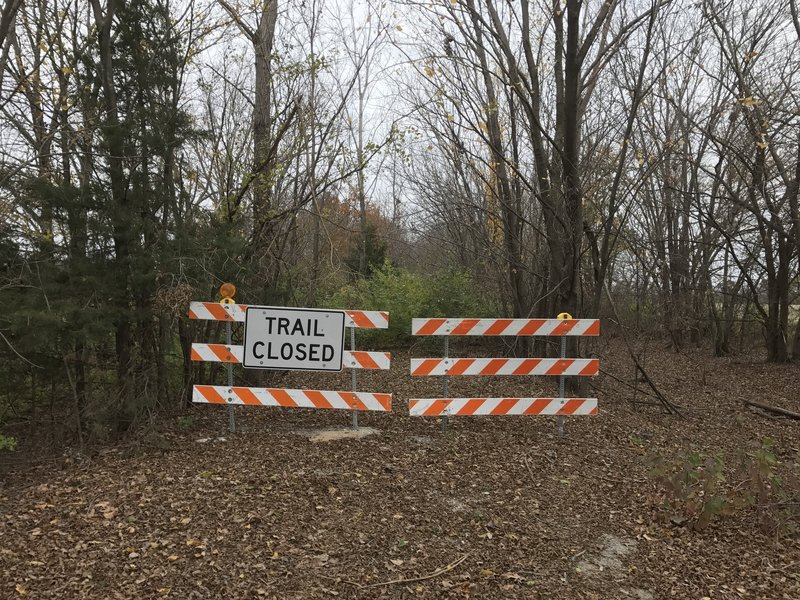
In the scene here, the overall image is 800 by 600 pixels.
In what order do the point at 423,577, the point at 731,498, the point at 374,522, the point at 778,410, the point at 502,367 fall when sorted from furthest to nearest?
the point at 778,410 → the point at 502,367 → the point at 731,498 → the point at 374,522 → the point at 423,577

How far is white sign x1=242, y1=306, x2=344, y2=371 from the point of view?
19.4 ft

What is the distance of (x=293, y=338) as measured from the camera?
19.6 ft

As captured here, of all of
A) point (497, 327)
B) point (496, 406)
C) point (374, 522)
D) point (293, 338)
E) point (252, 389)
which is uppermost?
point (497, 327)

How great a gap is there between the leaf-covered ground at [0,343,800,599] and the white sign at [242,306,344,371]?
0.80 meters

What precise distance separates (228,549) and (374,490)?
134cm

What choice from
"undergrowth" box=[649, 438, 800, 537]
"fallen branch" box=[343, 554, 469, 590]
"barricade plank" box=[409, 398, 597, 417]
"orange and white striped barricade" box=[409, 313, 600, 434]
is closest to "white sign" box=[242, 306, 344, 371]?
"orange and white striped barricade" box=[409, 313, 600, 434]

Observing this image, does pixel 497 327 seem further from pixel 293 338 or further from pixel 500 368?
pixel 293 338

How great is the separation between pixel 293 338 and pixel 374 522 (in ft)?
7.57

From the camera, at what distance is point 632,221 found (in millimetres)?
18391

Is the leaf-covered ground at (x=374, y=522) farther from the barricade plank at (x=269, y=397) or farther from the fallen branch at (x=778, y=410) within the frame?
the fallen branch at (x=778, y=410)

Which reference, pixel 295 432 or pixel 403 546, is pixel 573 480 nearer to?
pixel 403 546

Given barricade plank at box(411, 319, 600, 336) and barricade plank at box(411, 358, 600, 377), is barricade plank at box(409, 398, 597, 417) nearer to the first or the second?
barricade plank at box(411, 358, 600, 377)

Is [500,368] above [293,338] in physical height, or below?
below

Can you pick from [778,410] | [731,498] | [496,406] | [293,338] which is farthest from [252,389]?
[778,410]
